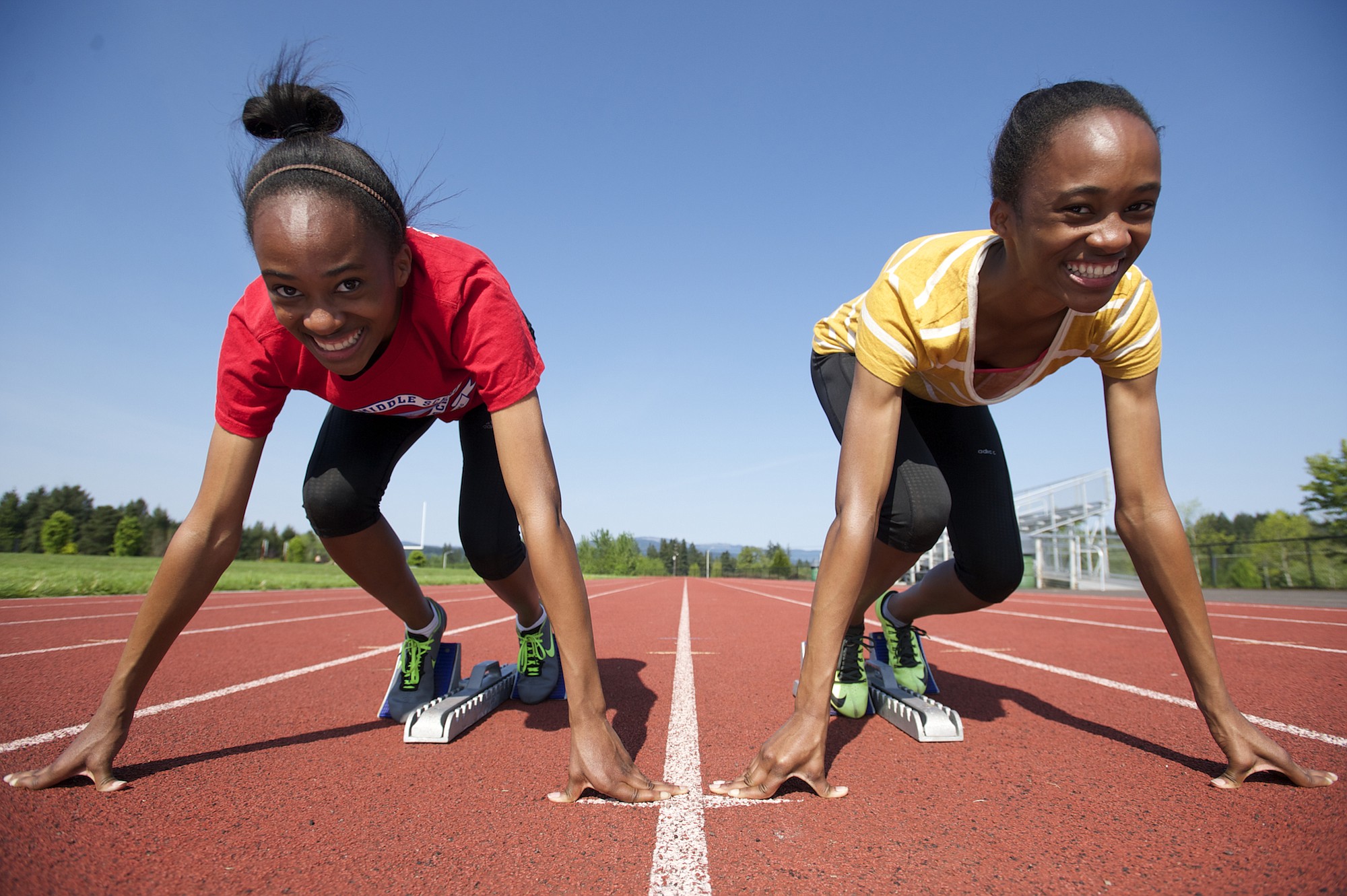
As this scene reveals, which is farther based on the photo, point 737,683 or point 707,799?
point 737,683

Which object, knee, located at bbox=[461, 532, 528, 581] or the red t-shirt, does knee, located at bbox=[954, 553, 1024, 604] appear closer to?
knee, located at bbox=[461, 532, 528, 581]

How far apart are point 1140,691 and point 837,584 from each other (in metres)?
2.57

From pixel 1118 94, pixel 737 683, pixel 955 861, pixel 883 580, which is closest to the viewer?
pixel 955 861

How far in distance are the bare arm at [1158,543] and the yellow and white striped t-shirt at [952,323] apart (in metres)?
0.12

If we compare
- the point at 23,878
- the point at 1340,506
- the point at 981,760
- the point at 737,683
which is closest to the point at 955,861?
the point at 981,760

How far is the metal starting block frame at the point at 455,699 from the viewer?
8.46ft

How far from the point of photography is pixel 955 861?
158 centimetres

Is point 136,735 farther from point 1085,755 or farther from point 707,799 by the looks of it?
point 1085,755

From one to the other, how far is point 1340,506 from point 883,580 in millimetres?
46837

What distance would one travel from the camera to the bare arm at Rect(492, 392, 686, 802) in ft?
6.15

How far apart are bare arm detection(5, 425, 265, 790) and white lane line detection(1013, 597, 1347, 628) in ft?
20.6

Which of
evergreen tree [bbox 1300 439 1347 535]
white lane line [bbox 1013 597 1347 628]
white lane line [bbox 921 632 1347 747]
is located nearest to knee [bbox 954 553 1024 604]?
white lane line [bbox 921 632 1347 747]

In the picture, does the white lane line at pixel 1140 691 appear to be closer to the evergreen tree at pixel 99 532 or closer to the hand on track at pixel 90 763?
the hand on track at pixel 90 763

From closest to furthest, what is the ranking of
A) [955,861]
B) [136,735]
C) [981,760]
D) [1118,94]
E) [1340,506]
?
[955,861], [1118,94], [981,760], [136,735], [1340,506]
